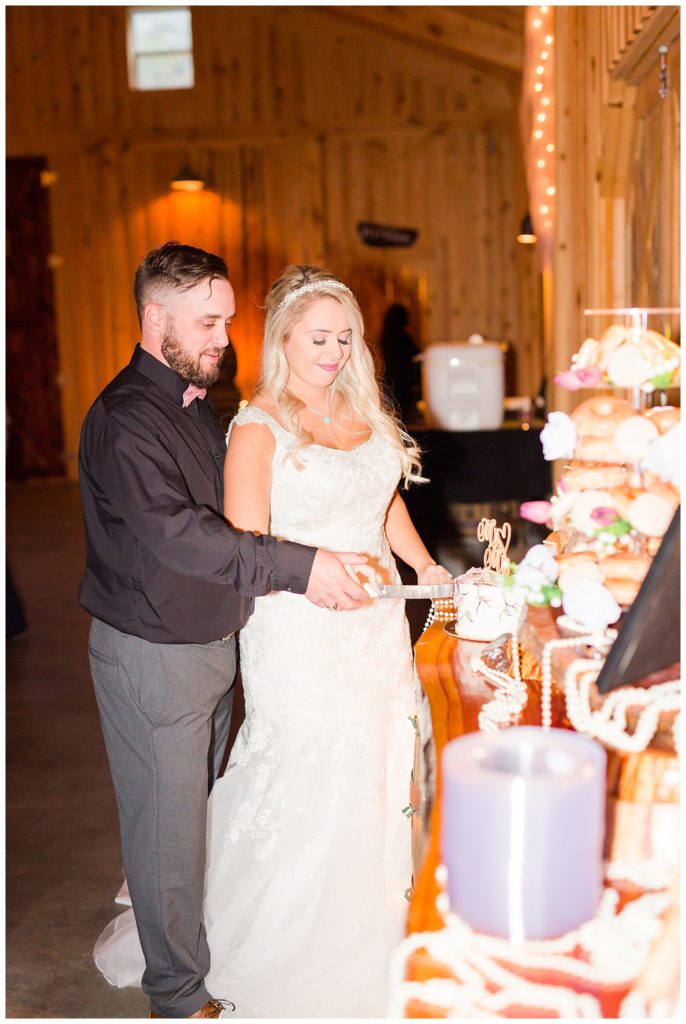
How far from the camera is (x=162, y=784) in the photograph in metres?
2.10

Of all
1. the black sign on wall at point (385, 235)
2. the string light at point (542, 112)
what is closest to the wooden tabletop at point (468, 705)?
the string light at point (542, 112)

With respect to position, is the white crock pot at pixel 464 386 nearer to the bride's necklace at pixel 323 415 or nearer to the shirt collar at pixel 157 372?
the bride's necklace at pixel 323 415

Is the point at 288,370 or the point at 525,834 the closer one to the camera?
the point at 525,834

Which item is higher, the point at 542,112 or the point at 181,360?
the point at 542,112

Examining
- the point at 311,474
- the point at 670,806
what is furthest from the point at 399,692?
the point at 670,806

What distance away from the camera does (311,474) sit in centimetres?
227

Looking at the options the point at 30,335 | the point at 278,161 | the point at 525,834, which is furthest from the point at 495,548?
the point at 30,335

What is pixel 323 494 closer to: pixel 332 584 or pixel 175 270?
pixel 332 584

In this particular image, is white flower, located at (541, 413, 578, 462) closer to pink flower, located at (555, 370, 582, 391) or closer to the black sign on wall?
pink flower, located at (555, 370, 582, 391)

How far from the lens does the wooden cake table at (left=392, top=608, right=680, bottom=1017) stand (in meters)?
0.98

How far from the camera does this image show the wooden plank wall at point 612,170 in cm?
321

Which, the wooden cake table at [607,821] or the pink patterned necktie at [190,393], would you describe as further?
the pink patterned necktie at [190,393]

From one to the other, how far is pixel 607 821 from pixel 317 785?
3.92 feet

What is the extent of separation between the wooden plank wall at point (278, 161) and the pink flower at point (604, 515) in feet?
33.2
